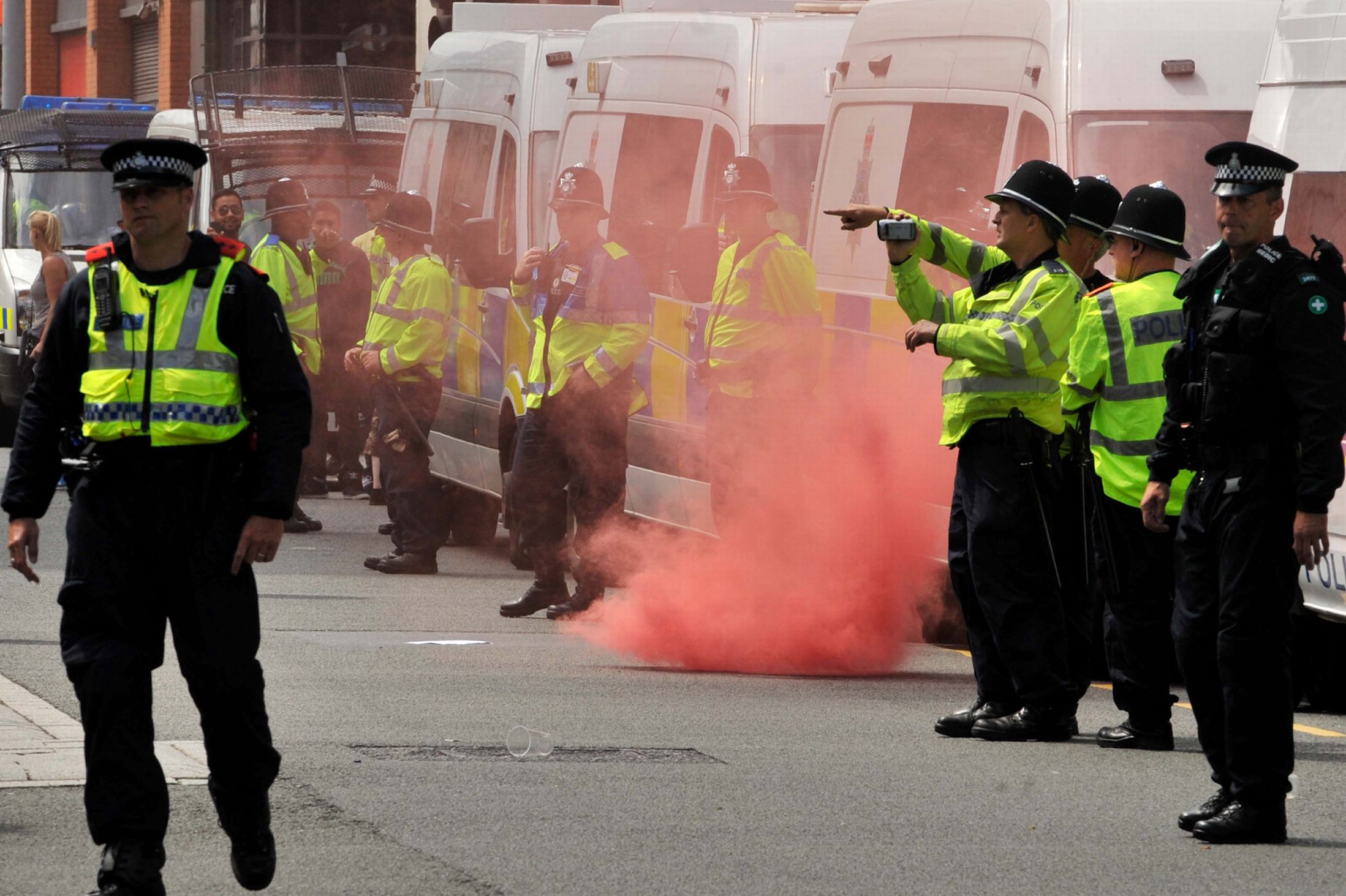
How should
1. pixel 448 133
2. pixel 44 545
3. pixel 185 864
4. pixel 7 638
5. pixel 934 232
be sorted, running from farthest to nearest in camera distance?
pixel 448 133
pixel 44 545
pixel 7 638
pixel 934 232
pixel 185 864

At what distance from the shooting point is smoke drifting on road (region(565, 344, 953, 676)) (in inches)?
358

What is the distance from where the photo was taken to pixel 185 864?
550cm

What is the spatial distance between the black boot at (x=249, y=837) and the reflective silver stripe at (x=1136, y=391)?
3280 millimetres

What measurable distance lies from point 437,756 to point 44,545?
21.5ft

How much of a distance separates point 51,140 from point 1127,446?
54.8 feet

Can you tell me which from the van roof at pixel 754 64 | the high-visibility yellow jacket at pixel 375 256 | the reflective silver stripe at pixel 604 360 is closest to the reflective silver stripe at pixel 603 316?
the reflective silver stripe at pixel 604 360

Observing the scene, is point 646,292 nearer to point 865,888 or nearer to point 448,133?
point 448,133

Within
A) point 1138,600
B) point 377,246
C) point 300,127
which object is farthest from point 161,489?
point 300,127

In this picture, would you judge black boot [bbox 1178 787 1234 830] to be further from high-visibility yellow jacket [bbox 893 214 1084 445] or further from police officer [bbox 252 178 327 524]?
police officer [bbox 252 178 327 524]

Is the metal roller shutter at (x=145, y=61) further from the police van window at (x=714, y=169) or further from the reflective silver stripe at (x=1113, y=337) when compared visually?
the reflective silver stripe at (x=1113, y=337)

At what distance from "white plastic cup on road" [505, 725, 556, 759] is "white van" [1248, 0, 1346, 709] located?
273 centimetres

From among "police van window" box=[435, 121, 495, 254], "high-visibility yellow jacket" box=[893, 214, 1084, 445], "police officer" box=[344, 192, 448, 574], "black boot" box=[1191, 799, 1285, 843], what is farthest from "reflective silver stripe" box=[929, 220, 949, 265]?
"police van window" box=[435, 121, 495, 254]

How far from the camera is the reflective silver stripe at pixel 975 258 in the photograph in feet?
25.5

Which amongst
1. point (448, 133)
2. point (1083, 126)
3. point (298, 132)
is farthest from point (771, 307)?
point (298, 132)
